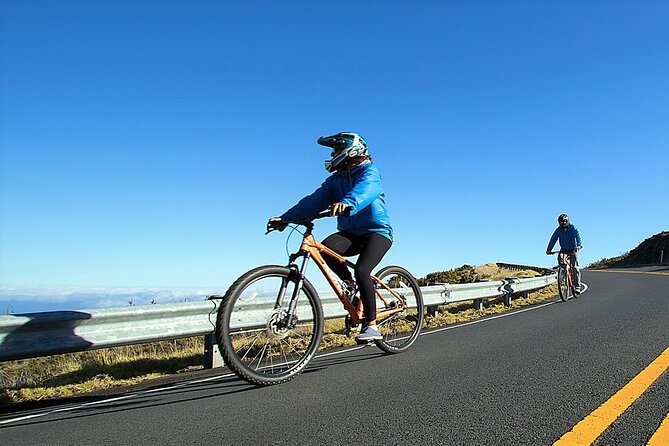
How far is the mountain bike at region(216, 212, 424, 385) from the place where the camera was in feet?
13.3

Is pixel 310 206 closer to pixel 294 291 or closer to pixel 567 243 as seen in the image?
pixel 294 291

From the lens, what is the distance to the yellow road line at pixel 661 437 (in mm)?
2495

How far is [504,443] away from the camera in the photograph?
8.60 feet

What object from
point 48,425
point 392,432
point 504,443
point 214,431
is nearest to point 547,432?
point 504,443

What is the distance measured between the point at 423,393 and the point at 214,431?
4.86 feet

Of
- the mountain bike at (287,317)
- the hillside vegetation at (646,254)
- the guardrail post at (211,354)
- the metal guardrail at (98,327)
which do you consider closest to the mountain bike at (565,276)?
the mountain bike at (287,317)

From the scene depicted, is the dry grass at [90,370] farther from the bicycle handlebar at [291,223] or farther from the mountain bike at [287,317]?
the bicycle handlebar at [291,223]

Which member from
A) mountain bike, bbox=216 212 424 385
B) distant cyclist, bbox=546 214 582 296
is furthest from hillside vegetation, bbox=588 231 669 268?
mountain bike, bbox=216 212 424 385

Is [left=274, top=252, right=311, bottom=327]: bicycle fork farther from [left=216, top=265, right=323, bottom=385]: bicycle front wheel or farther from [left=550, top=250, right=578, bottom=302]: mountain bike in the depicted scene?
[left=550, top=250, right=578, bottom=302]: mountain bike

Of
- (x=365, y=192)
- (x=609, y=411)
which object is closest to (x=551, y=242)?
(x=365, y=192)

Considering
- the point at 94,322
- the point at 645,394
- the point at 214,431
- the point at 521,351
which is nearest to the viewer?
the point at 214,431

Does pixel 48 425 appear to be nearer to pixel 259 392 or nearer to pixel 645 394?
pixel 259 392

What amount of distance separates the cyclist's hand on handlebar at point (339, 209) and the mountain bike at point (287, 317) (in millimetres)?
402

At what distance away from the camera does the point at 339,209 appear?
445cm
